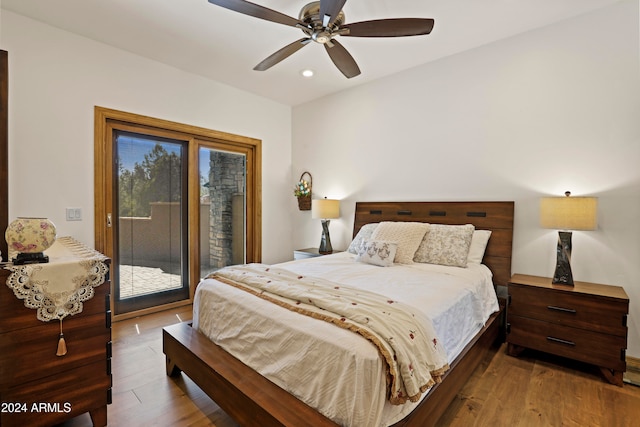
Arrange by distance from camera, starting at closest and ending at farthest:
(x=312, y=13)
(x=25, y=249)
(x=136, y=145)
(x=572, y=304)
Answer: (x=25, y=249) < (x=312, y=13) < (x=572, y=304) < (x=136, y=145)

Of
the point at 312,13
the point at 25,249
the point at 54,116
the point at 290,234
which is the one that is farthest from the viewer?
the point at 290,234

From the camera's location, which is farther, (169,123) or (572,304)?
(169,123)

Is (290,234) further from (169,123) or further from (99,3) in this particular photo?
(99,3)

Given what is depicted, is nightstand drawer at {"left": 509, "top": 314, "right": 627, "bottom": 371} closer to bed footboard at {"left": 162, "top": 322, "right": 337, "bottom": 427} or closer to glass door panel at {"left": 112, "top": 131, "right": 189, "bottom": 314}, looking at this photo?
bed footboard at {"left": 162, "top": 322, "right": 337, "bottom": 427}

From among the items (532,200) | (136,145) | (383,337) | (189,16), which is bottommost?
(383,337)

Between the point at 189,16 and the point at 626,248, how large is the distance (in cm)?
391

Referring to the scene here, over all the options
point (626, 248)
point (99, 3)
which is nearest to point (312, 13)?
point (99, 3)

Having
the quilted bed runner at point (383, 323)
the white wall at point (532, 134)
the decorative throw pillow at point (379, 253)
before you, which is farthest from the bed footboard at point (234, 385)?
the white wall at point (532, 134)

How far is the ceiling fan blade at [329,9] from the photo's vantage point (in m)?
1.73

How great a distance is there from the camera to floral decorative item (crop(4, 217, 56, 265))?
1.43 metres

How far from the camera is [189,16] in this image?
98.3 inches

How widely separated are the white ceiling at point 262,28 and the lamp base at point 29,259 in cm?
200

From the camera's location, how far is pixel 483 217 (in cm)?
293

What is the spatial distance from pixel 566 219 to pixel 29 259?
3350 millimetres
